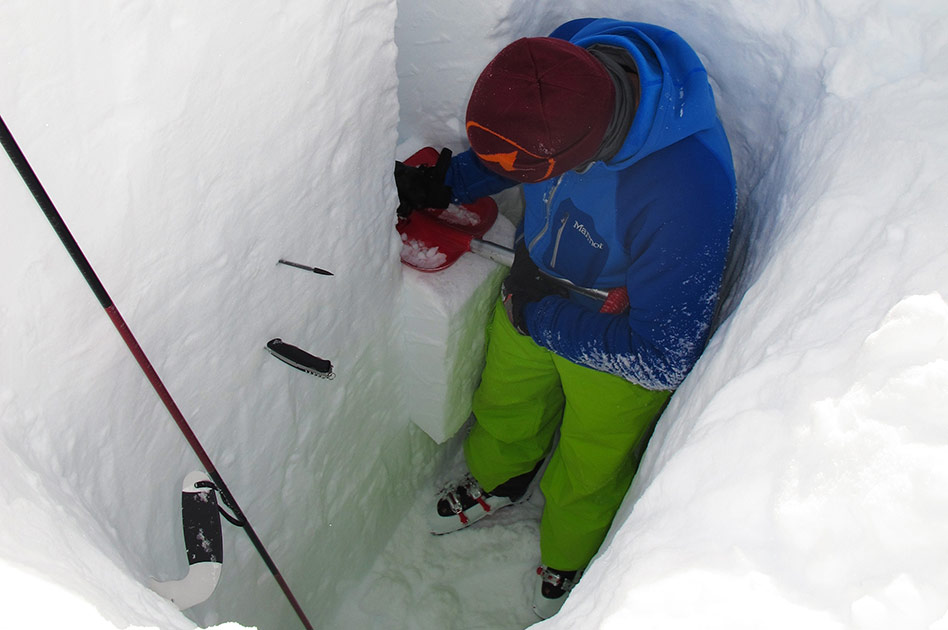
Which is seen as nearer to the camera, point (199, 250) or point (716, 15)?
point (199, 250)

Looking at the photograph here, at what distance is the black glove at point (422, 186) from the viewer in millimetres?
1840

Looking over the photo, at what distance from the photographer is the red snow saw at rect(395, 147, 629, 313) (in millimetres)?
1907

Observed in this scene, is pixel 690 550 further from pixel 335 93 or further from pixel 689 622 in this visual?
pixel 335 93

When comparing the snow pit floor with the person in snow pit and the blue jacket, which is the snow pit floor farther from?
the blue jacket

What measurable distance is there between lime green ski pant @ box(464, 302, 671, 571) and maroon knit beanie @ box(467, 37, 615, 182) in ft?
2.32

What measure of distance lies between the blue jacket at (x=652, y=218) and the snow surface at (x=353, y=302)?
0.48 ft

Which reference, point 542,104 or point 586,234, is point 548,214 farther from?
point 542,104

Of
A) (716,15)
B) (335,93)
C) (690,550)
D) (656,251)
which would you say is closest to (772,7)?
(716,15)

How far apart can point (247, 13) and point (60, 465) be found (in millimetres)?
718

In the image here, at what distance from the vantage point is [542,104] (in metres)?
1.26

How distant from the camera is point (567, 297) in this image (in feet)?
6.19

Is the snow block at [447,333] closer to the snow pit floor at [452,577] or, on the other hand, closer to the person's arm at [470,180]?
the person's arm at [470,180]

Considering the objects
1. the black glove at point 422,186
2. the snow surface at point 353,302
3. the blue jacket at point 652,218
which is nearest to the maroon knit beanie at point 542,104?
the blue jacket at point 652,218

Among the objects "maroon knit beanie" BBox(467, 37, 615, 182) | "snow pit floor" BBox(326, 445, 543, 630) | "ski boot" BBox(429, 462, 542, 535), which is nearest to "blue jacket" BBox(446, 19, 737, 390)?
"maroon knit beanie" BBox(467, 37, 615, 182)
